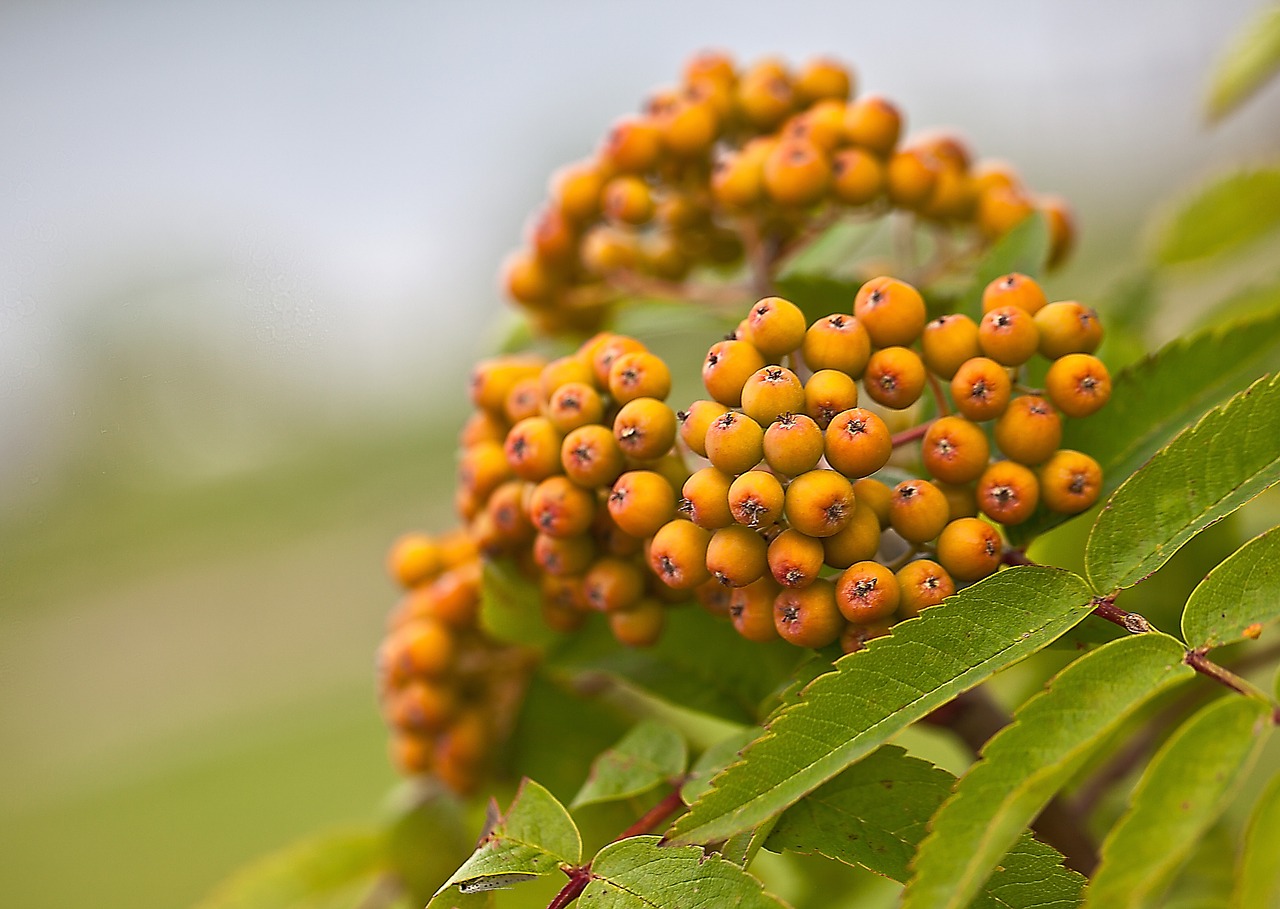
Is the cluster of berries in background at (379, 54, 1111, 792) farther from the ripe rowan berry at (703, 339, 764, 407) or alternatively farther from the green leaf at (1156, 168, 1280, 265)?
the green leaf at (1156, 168, 1280, 265)

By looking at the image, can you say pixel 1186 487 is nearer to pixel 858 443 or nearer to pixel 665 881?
pixel 858 443

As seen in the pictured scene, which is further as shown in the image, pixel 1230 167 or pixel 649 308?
pixel 1230 167

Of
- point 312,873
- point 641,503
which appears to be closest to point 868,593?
point 641,503

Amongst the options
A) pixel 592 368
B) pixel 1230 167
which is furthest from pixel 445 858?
pixel 1230 167

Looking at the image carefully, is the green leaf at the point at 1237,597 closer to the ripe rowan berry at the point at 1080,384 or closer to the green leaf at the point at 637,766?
the ripe rowan berry at the point at 1080,384

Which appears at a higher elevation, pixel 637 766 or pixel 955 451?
pixel 955 451

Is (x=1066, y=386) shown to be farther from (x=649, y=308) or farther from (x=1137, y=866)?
(x=649, y=308)
